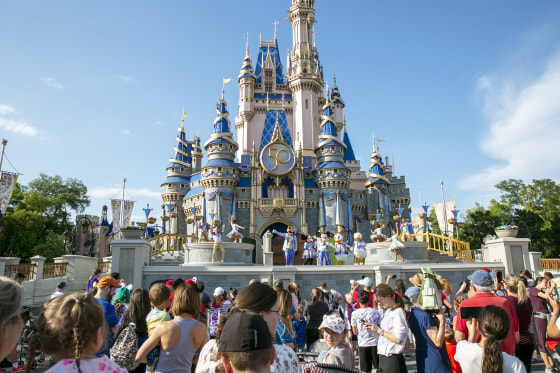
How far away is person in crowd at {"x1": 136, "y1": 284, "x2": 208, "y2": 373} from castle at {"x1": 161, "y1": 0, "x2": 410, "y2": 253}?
28993 millimetres

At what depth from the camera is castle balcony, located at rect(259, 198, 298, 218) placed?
35.7m

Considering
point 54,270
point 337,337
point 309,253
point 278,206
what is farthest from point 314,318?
point 278,206

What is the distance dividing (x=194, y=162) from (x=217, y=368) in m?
44.2

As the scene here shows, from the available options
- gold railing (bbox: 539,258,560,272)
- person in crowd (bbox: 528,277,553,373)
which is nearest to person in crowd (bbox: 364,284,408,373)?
person in crowd (bbox: 528,277,553,373)

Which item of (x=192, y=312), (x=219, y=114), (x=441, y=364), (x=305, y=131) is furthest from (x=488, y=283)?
(x=305, y=131)

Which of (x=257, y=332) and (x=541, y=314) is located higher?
(x=257, y=332)

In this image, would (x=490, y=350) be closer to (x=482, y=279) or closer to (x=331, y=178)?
(x=482, y=279)

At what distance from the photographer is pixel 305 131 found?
138 feet

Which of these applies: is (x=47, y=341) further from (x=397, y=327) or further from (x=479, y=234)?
(x=479, y=234)

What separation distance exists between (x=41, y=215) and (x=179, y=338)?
46.7 meters

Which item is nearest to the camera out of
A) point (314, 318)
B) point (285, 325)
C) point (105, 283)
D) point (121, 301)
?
point (285, 325)

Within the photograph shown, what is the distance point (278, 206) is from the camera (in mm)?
35562

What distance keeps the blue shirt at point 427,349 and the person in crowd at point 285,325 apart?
57.8 inches

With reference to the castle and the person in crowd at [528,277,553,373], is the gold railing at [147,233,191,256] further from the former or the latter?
the person in crowd at [528,277,553,373]
